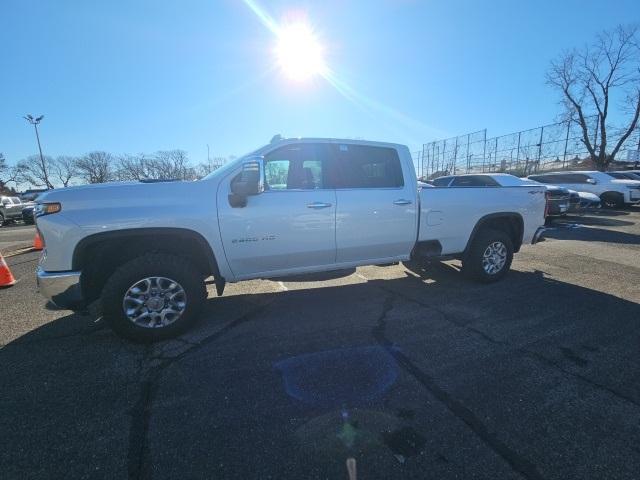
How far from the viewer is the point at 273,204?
3764 millimetres

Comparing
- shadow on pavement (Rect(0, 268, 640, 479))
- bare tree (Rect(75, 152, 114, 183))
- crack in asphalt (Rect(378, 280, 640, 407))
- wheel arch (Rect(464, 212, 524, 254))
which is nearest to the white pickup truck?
wheel arch (Rect(464, 212, 524, 254))

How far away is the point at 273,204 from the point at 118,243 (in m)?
1.60

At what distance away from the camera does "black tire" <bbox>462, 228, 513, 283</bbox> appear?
5.15m

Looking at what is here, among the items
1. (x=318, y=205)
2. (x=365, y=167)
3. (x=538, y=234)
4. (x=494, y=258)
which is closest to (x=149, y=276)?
(x=318, y=205)

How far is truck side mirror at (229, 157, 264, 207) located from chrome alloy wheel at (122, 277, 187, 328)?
1052 millimetres

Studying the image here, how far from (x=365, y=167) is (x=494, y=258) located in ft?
8.61

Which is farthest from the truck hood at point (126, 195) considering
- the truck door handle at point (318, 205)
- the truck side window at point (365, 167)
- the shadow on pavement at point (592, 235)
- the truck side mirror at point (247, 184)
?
the shadow on pavement at point (592, 235)

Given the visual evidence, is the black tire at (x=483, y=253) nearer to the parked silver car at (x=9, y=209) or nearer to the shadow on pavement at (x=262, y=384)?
the shadow on pavement at (x=262, y=384)

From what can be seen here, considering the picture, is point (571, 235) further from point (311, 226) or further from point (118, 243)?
point (118, 243)

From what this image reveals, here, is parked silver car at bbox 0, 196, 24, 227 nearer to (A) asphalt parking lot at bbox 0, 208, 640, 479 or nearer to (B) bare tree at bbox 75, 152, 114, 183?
(A) asphalt parking lot at bbox 0, 208, 640, 479

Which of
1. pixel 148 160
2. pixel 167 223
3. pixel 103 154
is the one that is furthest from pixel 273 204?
pixel 103 154

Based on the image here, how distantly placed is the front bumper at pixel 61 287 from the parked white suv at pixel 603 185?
1979cm

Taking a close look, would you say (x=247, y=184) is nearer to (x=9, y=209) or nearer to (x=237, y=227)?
(x=237, y=227)

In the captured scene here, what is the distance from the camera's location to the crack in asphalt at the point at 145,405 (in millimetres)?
1986
